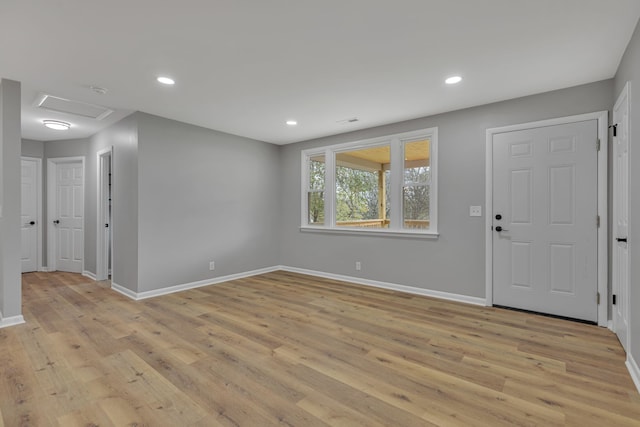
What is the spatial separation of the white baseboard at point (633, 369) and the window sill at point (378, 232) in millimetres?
2151

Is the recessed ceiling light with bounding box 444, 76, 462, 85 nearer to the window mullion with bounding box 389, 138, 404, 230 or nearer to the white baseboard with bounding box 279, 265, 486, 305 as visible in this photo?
the window mullion with bounding box 389, 138, 404, 230

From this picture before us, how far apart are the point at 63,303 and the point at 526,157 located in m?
5.81

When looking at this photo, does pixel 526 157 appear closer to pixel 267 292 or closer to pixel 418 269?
pixel 418 269

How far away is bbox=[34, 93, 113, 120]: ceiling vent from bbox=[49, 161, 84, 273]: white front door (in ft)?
6.66

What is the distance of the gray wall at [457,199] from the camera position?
133 inches

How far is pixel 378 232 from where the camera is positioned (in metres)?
4.75

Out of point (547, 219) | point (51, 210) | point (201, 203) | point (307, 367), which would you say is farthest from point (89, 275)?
point (547, 219)

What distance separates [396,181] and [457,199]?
2.99 feet

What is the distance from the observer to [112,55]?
8.57 feet

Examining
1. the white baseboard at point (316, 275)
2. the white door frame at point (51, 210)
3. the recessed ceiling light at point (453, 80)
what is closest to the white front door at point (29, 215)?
the white door frame at point (51, 210)

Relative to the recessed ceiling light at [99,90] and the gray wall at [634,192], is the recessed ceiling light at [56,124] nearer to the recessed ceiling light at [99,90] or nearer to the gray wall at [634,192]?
the recessed ceiling light at [99,90]

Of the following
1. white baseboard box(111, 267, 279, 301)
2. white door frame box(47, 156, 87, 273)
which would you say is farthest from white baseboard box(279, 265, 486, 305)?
white door frame box(47, 156, 87, 273)

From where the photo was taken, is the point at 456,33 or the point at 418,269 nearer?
the point at 456,33

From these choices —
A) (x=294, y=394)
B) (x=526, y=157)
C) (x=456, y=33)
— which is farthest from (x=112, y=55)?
(x=526, y=157)
